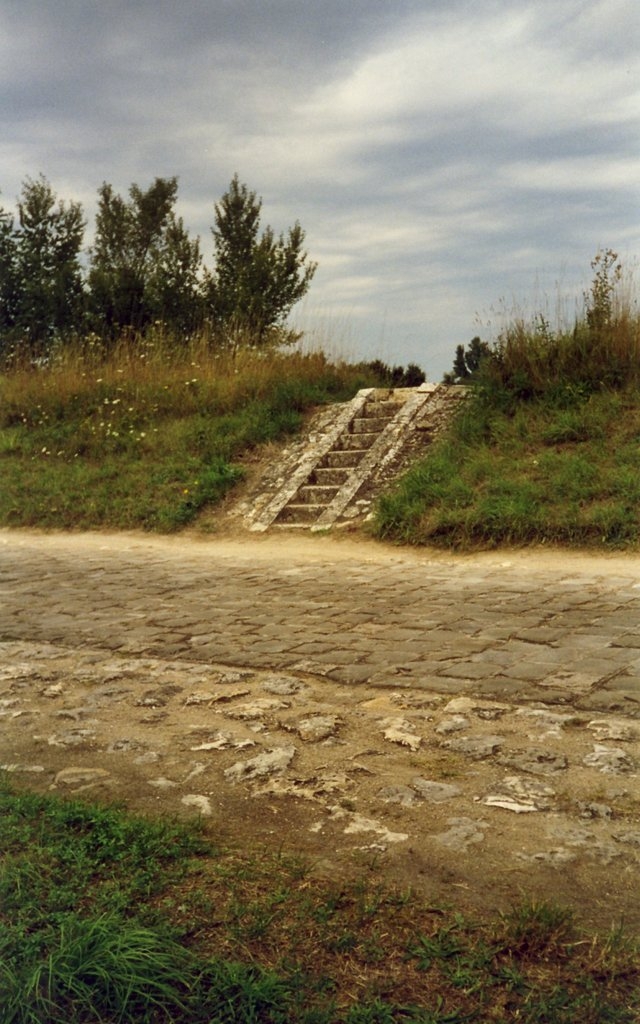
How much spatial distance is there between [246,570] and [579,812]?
18.9 ft

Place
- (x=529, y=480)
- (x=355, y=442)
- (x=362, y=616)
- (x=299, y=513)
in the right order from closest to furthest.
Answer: (x=362, y=616), (x=529, y=480), (x=299, y=513), (x=355, y=442)

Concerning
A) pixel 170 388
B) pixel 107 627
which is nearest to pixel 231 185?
pixel 170 388

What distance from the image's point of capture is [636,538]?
8500mm

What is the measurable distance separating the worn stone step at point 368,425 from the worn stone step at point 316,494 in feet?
4.58

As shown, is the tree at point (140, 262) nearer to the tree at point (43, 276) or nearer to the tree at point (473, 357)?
the tree at point (43, 276)

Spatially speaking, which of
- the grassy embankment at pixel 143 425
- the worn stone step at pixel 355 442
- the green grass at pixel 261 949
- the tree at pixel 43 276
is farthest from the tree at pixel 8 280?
the green grass at pixel 261 949

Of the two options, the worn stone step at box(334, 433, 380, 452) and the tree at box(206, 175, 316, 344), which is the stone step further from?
the tree at box(206, 175, 316, 344)

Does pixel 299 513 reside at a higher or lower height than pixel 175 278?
lower

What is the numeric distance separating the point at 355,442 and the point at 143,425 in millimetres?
3389

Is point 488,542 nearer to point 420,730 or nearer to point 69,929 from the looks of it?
point 420,730

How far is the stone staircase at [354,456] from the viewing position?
11055 millimetres

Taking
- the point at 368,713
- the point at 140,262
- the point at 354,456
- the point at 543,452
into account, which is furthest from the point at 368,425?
the point at 140,262

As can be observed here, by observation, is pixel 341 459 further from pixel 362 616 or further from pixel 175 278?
pixel 175 278

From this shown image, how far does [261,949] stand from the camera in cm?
241
